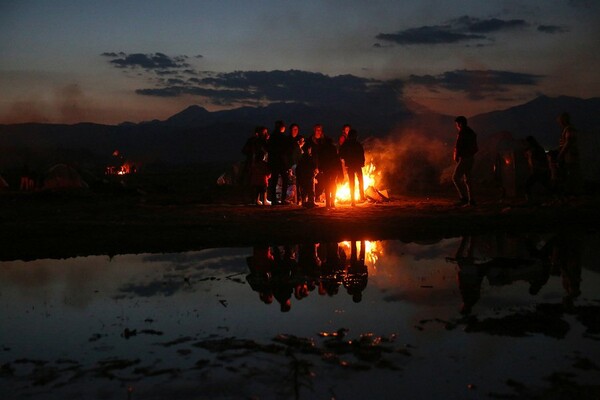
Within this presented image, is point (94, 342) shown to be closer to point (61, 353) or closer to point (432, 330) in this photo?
point (61, 353)

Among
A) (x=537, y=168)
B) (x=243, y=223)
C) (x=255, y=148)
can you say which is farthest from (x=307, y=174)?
(x=537, y=168)

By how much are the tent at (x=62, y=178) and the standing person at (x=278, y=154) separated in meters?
13.6

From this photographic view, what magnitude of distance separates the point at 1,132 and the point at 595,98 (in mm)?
113418

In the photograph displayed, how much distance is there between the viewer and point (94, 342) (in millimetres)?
7121

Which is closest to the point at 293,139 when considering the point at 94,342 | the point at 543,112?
the point at 94,342

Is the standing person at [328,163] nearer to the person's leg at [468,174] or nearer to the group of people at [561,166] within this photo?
the person's leg at [468,174]

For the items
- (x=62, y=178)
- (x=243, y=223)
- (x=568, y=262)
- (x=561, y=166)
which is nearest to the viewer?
(x=568, y=262)

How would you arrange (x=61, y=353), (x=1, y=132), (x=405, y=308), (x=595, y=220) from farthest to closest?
1. (x=1, y=132)
2. (x=595, y=220)
3. (x=405, y=308)
4. (x=61, y=353)

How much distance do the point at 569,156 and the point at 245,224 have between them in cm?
843

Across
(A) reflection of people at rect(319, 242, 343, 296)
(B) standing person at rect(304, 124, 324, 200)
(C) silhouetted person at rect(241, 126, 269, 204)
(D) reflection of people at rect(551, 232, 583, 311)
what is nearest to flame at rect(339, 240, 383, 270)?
(A) reflection of people at rect(319, 242, 343, 296)

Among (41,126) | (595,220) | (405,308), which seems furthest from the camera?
(41,126)

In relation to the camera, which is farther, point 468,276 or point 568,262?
point 568,262

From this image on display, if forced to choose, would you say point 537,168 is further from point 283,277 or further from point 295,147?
point 283,277

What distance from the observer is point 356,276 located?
1010 centimetres
